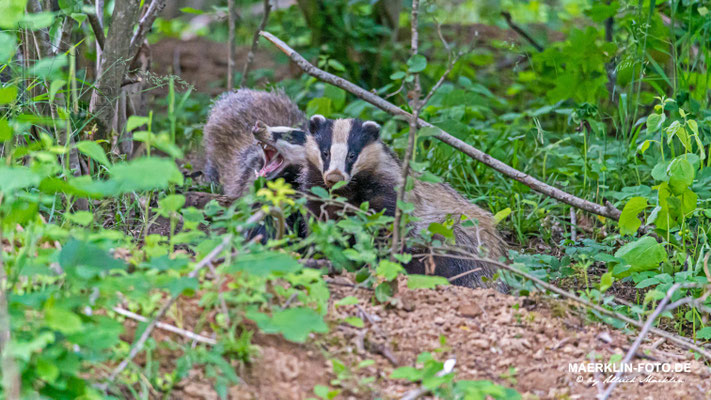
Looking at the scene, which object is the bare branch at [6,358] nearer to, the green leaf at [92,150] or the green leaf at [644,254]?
the green leaf at [92,150]

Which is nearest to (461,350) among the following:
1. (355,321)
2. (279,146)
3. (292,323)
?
(355,321)

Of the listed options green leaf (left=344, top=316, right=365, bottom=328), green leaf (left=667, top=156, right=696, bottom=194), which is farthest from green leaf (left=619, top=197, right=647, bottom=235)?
green leaf (left=344, top=316, right=365, bottom=328)

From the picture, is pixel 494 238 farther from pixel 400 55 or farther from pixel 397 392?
pixel 400 55

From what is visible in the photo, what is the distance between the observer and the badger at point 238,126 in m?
5.08

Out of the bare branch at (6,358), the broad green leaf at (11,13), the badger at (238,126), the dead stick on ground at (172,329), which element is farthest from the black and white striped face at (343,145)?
the bare branch at (6,358)

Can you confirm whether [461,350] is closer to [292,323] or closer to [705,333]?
[292,323]

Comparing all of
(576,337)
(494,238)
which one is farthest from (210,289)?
(494,238)

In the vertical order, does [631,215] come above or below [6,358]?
below

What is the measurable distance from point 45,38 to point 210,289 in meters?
2.03

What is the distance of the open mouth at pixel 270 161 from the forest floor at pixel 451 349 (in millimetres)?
1827

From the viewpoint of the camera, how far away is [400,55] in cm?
726

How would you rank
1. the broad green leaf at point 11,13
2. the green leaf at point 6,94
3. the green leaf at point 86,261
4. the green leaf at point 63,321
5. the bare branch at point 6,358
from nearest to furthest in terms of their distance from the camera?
the bare branch at point 6,358, the green leaf at point 63,321, the green leaf at point 86,261, the broad green leaf at point 11,13, the green leaf at point 6,94

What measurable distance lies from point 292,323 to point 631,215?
2074 mm

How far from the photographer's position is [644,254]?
11.3ft
